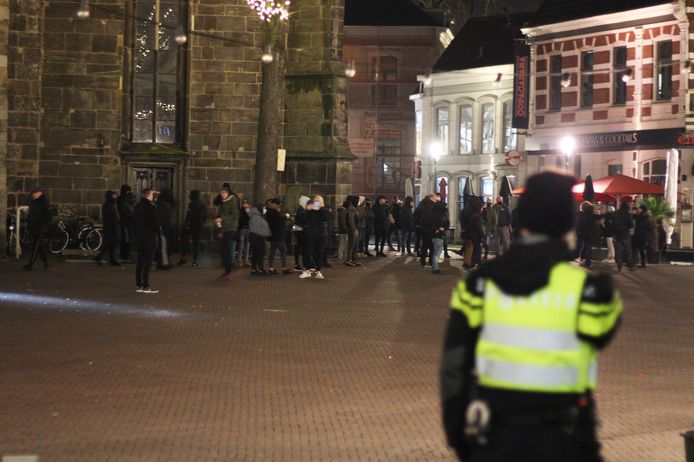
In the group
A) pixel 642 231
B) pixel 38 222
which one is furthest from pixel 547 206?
pixel 642 231

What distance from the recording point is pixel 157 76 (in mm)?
33156

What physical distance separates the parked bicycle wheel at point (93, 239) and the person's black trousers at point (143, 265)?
33.6 feet

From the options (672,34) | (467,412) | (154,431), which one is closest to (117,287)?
(154,431)

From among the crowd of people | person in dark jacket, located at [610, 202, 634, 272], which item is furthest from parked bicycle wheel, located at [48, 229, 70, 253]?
person in dark jacket, located at [610, 202, 634, 272]

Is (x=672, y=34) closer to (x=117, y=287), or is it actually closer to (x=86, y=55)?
(x=86, y=55)

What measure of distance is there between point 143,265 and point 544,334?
17253mm

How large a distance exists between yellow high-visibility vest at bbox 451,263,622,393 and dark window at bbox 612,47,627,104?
42284mm

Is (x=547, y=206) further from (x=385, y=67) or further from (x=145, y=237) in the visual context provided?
(x=385, y=67)

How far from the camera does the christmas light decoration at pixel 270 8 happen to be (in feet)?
102

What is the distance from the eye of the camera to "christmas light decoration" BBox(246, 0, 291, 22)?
3122 centimetres

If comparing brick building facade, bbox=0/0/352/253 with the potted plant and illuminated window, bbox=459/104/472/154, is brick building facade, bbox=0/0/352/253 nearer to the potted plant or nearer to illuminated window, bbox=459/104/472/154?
the potted plant

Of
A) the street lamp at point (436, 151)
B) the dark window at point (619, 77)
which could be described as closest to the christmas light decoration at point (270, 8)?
the dark window at point (619, 77)

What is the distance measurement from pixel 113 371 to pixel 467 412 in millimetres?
8526

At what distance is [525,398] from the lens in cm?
429
